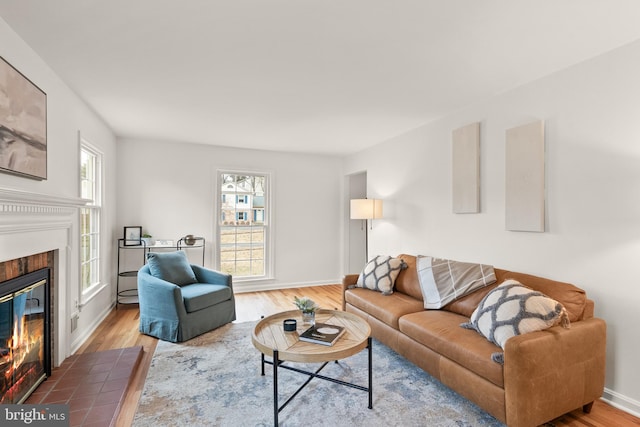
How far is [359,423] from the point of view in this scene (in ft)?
6.75

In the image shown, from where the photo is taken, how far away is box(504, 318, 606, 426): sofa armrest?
1866 mm

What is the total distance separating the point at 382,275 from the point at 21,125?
3287 millimetres

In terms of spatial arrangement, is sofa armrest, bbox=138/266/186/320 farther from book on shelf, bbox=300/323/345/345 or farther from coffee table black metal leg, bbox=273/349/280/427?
coffee table black metal leg, bbox=273/349/280/427

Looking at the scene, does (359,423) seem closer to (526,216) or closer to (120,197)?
(526,216)

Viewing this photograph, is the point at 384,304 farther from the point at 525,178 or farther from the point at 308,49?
the point at 308,49

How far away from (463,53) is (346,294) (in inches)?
105

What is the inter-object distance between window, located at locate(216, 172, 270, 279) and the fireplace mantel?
8.09 feet

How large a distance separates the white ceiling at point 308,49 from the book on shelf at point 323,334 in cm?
202

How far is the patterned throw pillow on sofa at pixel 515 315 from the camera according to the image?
2055 mm

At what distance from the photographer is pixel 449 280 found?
3.05 metres

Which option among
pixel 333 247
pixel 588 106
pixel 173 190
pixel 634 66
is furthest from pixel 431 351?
pixel 173 190

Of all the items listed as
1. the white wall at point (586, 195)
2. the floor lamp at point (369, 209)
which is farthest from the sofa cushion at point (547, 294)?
the floor lamp at point (369, 209)

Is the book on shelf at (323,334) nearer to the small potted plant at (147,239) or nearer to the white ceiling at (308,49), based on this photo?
the white ceiling at (308,49)

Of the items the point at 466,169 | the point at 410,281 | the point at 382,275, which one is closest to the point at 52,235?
the point at 382,275
